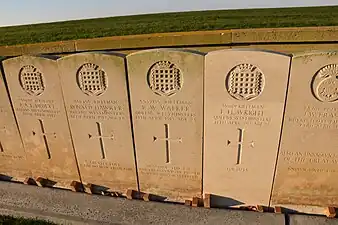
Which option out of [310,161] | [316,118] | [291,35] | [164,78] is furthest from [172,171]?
[291,35]

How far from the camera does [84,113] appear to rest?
3336mm

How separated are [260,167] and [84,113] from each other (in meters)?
2.07

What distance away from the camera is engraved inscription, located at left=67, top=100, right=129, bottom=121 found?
321 cm

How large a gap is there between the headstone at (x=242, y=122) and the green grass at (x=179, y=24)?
6807mm

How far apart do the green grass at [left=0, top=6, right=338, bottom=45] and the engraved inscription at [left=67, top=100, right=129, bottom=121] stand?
679cm

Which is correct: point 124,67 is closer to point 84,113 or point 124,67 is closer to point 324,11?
point 84,113

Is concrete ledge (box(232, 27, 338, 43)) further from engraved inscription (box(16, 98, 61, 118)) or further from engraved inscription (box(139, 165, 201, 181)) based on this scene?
engraved inscription (box(16, 98, 61, 118))

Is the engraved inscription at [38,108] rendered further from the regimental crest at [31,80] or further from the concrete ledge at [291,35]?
the concrete ledge at [291,35]

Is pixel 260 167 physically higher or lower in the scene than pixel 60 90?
lower

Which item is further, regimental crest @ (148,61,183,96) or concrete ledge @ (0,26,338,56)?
concrete ledge @ (0,26,338,56)

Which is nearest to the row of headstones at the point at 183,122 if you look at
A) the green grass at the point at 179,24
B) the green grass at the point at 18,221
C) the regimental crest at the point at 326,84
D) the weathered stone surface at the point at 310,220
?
the regimental crest at the point at 326,84

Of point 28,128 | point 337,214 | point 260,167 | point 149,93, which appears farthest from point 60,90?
point 337,214

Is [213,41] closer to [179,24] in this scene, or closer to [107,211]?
[179,24]

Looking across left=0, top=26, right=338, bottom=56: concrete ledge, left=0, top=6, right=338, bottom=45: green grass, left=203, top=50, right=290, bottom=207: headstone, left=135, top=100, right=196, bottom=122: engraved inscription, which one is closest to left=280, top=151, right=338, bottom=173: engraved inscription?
left=203, top=50, right=290, bottom=207: headstone
